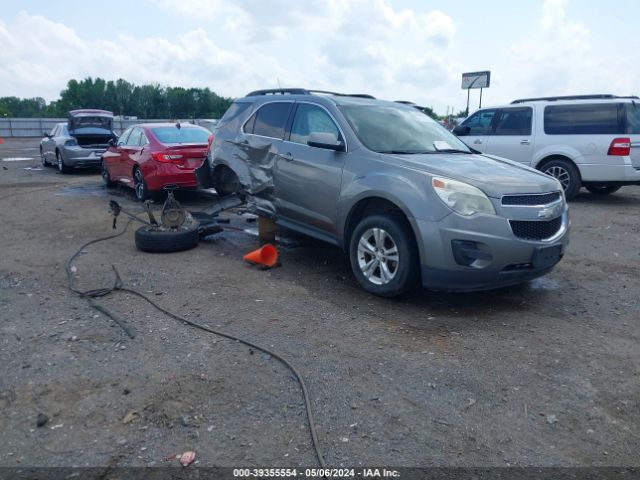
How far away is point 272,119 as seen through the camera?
6.66m

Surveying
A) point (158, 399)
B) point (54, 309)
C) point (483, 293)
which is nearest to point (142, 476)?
point (158, 399)

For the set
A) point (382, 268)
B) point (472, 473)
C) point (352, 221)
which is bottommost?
point (472, 473)

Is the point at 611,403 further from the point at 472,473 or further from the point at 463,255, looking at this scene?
the point at 463,255

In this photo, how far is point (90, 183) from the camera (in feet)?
43.7

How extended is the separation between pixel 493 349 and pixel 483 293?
1.37 m

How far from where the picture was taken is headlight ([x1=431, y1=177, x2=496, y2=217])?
4.54 m

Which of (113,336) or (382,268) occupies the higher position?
(382,268)

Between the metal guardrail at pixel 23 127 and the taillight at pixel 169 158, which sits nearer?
the taillight at pixel 169 158

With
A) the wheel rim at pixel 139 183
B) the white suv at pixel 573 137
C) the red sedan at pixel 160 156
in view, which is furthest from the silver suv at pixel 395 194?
the white suv at pixel 573 137

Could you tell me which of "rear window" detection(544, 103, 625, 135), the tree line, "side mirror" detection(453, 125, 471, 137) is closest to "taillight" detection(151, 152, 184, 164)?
"side mirror" detection(453, 125, 471, 137)

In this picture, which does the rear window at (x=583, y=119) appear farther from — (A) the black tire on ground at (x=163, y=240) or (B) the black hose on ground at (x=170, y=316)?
(B) the black hose on ground at (x=170, y=316)

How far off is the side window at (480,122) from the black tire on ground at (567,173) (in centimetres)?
159

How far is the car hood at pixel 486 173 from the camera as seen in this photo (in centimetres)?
464

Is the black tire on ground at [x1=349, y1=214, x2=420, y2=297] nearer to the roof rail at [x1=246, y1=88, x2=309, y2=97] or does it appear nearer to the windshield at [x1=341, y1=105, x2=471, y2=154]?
the windshield at [x1=341, y1=105, x2=471, y2=154]
